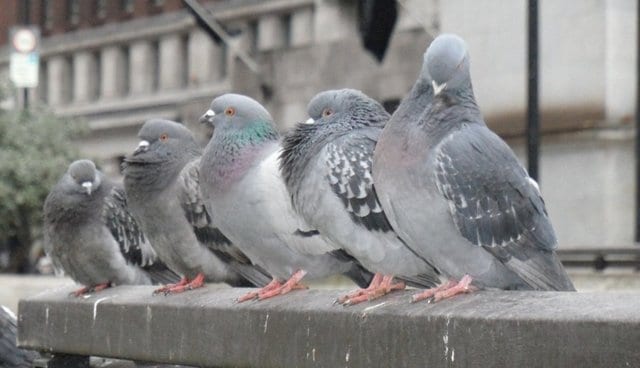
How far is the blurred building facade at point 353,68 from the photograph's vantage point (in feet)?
87.0

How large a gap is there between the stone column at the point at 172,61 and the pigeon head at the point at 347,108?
162 ft

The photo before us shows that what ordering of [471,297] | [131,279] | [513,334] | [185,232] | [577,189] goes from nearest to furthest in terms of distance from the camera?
[513,334], [471,297], [185,232], [131,279], [577,189]

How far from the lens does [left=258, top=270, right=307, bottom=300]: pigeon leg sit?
7.22 metres

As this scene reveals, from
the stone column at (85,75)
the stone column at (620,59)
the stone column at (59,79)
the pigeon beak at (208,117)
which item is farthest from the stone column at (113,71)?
the pigeon beak at (208,117)

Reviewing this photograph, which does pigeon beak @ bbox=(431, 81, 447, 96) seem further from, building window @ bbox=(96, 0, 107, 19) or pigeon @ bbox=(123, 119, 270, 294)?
building window @ bbox=(96, 0, 107, 19)

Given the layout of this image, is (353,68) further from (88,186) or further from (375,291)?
(375,291)

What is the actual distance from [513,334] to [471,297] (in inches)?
28.1

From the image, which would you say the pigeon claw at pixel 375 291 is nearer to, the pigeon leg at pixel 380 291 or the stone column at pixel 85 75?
the pigeon leg at pixel 380 291

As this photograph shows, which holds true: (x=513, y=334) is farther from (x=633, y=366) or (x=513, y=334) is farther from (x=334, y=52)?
(x=334, y=52)

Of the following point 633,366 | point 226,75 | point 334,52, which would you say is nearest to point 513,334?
point 633,366

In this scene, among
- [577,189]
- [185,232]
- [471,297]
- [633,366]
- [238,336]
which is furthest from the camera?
[577,189]

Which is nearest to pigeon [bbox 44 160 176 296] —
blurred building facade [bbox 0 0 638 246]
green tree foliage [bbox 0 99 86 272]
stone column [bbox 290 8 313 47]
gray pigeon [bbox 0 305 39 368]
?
gray pigeon [bbox 0 305 39 368]

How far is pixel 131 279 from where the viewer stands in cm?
1027

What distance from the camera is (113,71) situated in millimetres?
60812
